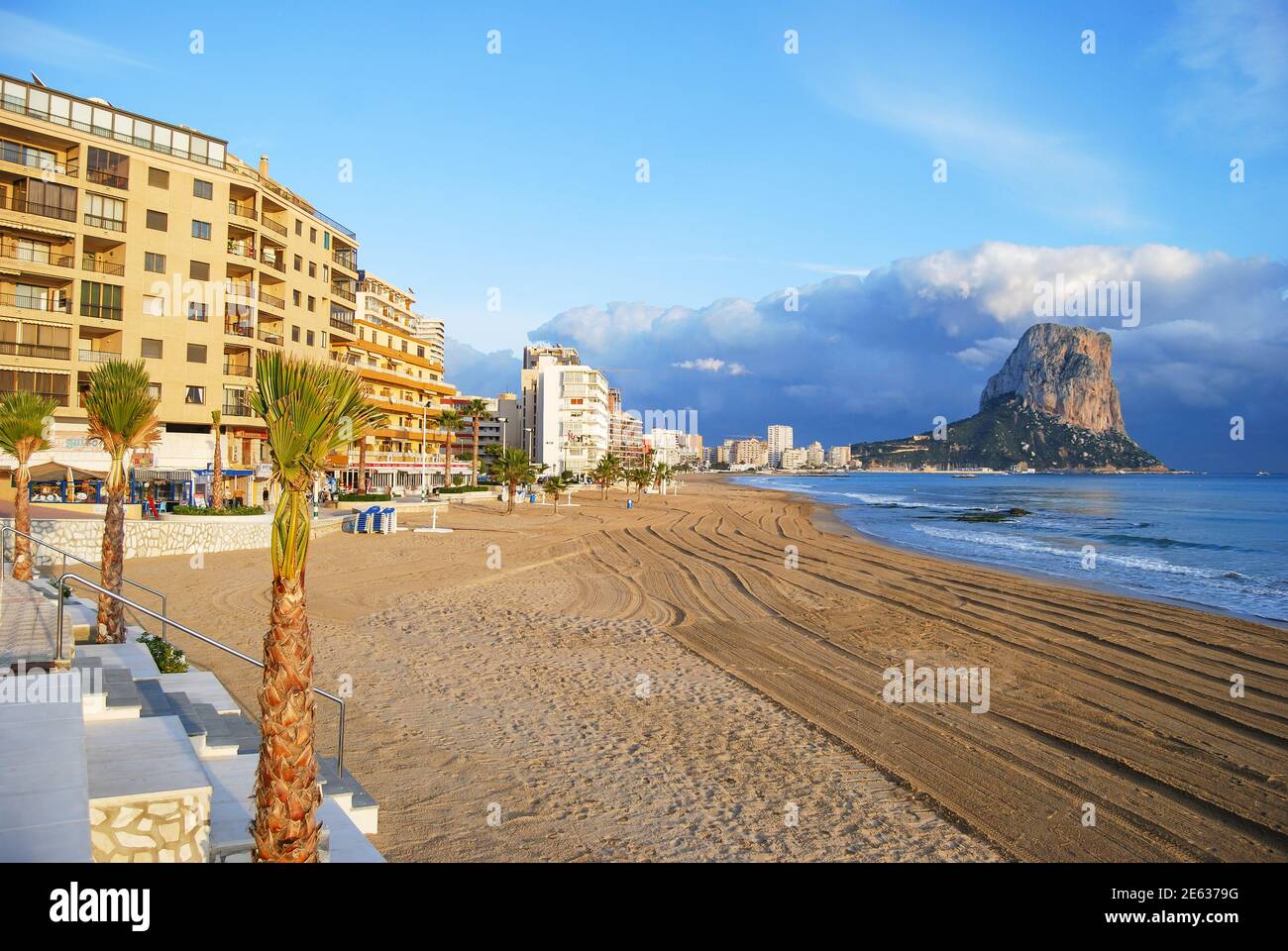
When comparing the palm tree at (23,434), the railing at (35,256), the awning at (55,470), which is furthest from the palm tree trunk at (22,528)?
the railing at (35,256)

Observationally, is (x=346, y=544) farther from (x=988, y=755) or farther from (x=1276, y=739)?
(x=1276, y=739)

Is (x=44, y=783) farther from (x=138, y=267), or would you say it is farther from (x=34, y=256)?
(x=34, y=256)

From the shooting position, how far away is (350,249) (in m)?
54.5

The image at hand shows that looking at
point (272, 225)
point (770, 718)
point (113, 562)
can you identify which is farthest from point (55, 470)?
point (770, 718)

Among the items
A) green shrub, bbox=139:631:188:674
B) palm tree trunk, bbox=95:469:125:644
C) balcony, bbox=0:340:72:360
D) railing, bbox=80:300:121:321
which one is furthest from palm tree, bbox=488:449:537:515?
green shrub, bbox=139:631:188:674

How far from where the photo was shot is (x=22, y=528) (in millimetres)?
16812

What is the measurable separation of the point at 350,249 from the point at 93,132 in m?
18.5

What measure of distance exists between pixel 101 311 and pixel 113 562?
106 ft

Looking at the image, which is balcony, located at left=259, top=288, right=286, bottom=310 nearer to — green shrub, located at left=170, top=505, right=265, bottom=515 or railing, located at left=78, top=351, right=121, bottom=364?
railing, located at left=78, top=351, right=121, bottom=364

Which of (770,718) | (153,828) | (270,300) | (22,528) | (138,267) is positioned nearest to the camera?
(153,828)

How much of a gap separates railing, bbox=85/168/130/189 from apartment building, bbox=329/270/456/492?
1666 cm

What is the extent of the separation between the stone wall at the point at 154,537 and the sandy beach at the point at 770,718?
4.92 feet

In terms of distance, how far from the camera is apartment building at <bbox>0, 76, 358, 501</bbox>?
116 feet
